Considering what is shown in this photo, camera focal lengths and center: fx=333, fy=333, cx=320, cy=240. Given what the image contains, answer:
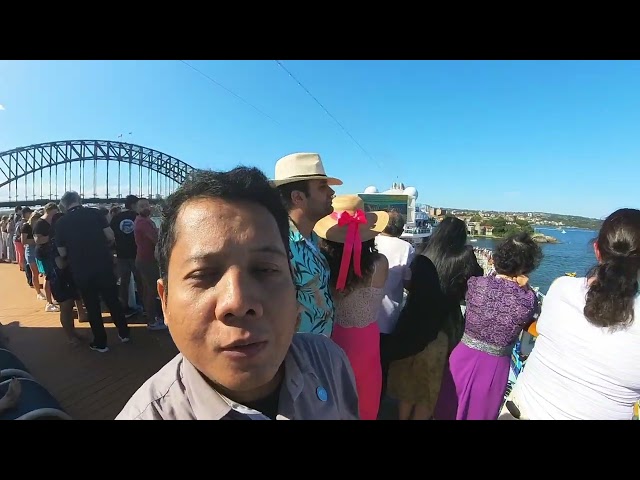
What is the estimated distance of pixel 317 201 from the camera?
193 cm

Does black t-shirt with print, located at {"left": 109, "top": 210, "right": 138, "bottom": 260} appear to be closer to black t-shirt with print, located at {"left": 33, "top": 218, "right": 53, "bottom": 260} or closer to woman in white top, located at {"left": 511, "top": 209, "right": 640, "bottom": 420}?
black t-shirt with print, located at {"left": 33, "top": 218, "right": 53, "bottom": 260}

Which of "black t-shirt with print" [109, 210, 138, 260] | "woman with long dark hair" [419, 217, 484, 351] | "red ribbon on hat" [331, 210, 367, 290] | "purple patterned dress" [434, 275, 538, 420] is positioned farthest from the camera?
"black t-shirt with print" [109, 210, 138, 260]

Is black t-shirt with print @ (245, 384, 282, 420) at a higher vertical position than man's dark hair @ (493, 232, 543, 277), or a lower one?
lower

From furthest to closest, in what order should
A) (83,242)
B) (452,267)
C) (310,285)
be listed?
(83,242)
(452,267)
(310,285)

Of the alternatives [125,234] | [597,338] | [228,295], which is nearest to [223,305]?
[228,295]

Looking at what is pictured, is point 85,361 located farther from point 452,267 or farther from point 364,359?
point 452,267

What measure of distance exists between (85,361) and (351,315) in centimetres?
353

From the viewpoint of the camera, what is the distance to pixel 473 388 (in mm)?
2055

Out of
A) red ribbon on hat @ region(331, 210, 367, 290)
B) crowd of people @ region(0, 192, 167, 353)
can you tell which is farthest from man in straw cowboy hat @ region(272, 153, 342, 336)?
crowd of people @ region(0, 192, 167, 353)

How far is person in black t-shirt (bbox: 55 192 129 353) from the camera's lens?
349 centimetres

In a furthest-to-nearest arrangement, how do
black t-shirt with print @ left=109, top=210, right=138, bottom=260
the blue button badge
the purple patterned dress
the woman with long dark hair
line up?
black t-shirt with print @ left=109, top=210, right=138, bottom=260, the woman with long dark hair, the purple patterned dress, the blue button badge
